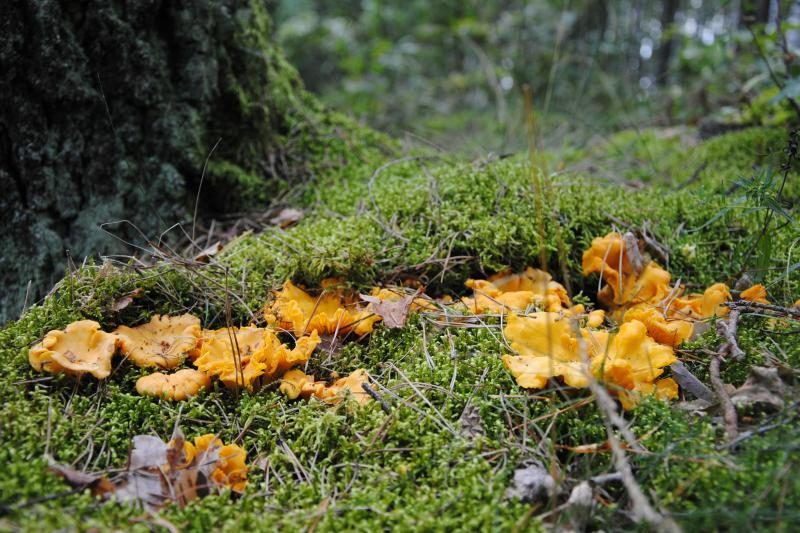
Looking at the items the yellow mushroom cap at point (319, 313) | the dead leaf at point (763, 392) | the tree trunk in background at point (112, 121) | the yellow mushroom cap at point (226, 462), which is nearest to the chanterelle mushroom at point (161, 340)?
the yellow mushroom cap at point (319, 313)

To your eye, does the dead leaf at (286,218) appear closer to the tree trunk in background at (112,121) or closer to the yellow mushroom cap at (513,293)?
the tree trunk in background at (112,121)

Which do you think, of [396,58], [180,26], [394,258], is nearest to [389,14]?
[396,58]

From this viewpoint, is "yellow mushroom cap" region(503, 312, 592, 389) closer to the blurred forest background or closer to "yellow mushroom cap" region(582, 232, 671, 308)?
"yellow mushroom cap" region(582, 232, 671, 308)

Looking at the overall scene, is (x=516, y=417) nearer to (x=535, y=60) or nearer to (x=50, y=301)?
(x=50, y=301)

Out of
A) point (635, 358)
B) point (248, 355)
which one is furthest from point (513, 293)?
point (248, 355)

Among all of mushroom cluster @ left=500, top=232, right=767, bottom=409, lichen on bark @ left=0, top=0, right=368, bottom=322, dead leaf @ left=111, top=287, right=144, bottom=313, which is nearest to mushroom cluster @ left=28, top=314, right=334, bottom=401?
dead leaf @ left=111, top=287, right=144, bottom=313

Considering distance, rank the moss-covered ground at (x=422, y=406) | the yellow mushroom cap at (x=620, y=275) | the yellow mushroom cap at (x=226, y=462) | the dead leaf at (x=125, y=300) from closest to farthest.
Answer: the moss-covered ground at (x=422, y=406)
the yellow mushroom cap at (x=226, y=462)
the dead leaf at (x=125, y=300)
the yellow mushroom cap at (x=620, y=275)
